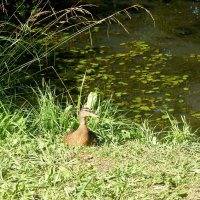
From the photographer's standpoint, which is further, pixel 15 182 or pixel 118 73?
pixel 118 73

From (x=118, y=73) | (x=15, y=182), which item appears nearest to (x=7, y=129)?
(x=15, y=182)

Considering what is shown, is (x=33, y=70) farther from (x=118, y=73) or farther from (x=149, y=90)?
(x=149, y=90)

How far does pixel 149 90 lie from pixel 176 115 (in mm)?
856

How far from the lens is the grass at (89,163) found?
364 cm

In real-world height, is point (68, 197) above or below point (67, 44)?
above

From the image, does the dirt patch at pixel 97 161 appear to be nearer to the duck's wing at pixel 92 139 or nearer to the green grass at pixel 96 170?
the green grass at pixel 96 170

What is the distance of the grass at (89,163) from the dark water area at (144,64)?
3.32 feet

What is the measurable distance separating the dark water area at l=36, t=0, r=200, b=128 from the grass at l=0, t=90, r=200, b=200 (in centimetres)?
101

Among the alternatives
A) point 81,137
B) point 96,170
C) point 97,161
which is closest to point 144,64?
point 81,137

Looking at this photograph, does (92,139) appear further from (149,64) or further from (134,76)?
(149,64)

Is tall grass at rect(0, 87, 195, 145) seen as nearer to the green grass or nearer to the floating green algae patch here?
the green grass

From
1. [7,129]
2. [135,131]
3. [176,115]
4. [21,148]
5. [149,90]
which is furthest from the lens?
[149,90]

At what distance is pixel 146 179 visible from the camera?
3.82 m

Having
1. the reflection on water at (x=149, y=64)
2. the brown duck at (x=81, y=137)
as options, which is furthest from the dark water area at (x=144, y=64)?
the brown duck at (x=81, y=137)
